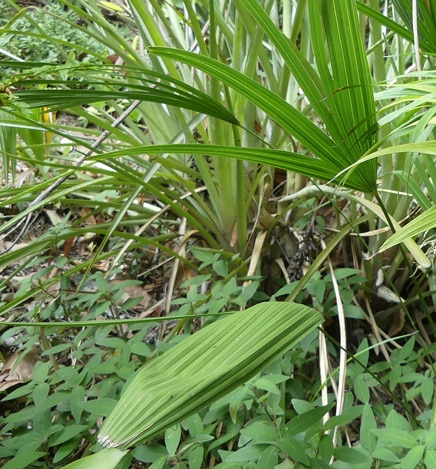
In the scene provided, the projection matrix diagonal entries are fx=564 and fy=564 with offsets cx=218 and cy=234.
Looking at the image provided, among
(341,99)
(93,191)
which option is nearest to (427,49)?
(341,99)

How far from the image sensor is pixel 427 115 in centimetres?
52

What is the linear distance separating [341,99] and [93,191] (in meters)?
0.92

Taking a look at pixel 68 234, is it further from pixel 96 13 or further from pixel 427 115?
pixel 427 115

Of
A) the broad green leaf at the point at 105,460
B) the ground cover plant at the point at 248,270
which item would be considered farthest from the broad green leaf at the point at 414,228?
the broad green leaf at the point at 105,460

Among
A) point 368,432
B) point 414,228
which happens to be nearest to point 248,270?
point 368,432

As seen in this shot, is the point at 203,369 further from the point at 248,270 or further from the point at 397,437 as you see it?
the point at 248,270

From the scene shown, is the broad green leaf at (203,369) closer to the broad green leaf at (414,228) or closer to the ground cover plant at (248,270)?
the ground cover plant at (248,270)

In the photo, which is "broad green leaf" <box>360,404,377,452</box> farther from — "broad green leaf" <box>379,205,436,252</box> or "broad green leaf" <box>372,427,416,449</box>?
"broad green leaf" <box>379,205,436,252</box>

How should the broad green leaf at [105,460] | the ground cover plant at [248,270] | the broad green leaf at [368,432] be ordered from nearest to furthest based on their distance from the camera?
the broad green leaf at [105,460], the ground cover plant at [248,270], the broad green leaf at [368,432]

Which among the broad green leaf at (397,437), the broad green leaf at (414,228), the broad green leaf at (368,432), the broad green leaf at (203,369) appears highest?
the broad green leaf at (414,228)

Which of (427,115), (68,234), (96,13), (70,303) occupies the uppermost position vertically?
(96,13)

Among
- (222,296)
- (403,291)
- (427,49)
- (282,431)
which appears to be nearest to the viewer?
(282,431)

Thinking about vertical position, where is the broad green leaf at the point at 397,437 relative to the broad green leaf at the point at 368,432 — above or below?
above

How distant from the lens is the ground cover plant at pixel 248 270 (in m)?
0.52
